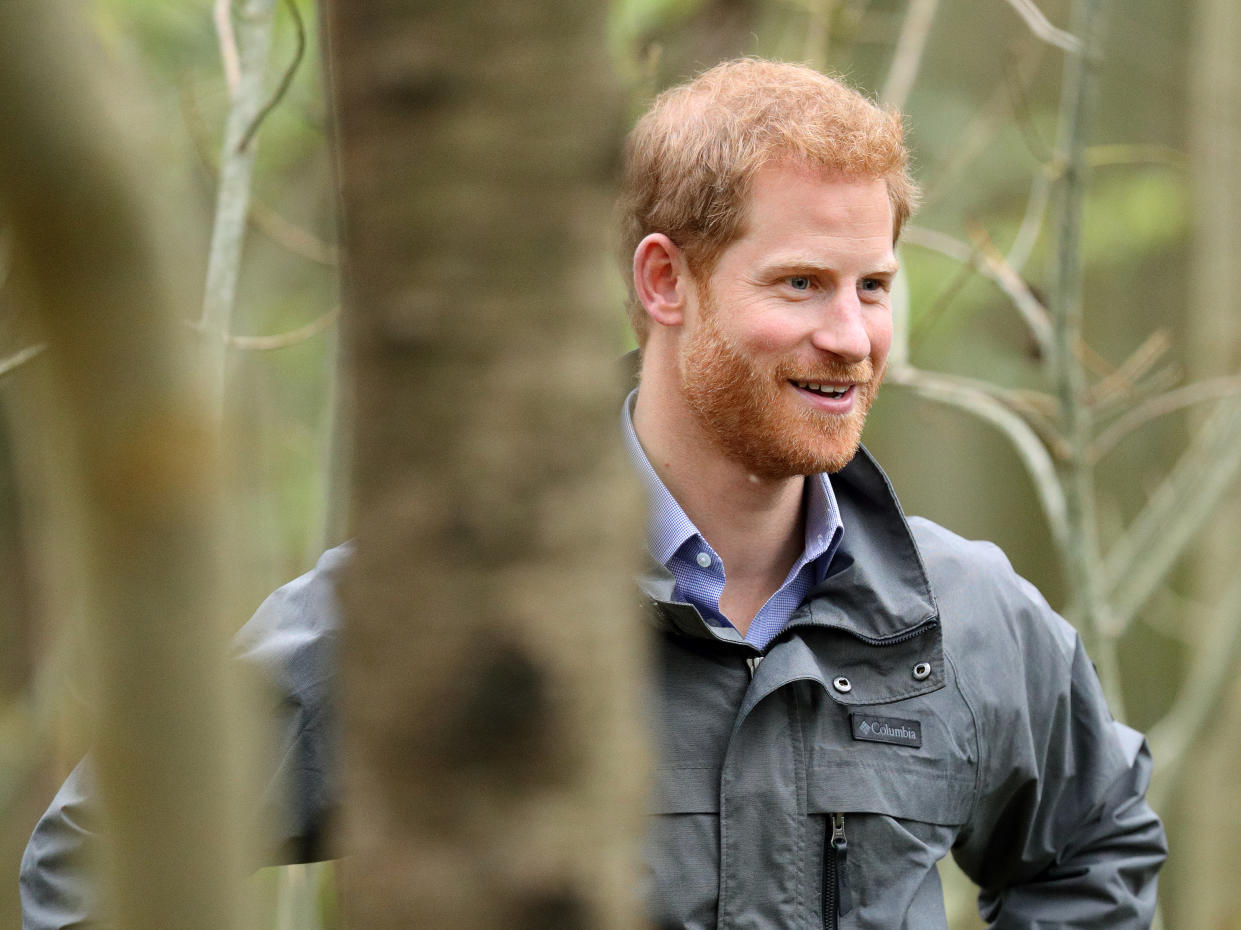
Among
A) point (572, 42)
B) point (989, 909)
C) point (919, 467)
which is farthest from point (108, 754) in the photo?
point (919, 467)

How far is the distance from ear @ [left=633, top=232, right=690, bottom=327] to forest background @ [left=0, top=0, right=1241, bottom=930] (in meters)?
0.51

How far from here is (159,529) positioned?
742 millimetres

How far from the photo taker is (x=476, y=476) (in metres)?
0.70

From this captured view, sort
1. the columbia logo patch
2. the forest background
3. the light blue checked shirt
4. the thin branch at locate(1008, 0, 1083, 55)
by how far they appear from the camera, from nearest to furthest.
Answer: the columbia logo patch < the light blue checked shirt < the forest background < the thin branch at locate(1008, 0, 1083, 55)

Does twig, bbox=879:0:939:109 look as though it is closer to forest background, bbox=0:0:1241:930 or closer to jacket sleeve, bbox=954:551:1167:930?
forest background, bbox=0:0:1241:930

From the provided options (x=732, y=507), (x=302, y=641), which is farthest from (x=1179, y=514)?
(x=302, y=641)

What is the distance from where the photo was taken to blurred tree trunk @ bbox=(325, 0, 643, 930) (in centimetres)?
70

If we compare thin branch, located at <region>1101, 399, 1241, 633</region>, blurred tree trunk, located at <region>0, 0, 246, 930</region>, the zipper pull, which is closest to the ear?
the zipper pull

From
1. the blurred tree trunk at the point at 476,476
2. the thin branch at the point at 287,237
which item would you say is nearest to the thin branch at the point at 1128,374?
the thin branch at the point at 287,237

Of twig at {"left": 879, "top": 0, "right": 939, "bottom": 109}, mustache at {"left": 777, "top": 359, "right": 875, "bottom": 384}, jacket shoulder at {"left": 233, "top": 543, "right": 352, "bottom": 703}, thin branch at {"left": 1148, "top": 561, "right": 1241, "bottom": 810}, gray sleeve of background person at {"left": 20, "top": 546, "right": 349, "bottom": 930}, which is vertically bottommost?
thin branch at {"left": 1148, "top": 561, "right": 1241, "bottom": 810}

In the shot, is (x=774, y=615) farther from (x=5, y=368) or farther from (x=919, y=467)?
(x=919, y=467)

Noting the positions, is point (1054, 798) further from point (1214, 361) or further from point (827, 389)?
point (1214, 361)

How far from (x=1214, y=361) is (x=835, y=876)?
4.73 metres

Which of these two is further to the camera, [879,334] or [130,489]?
[879,334]
